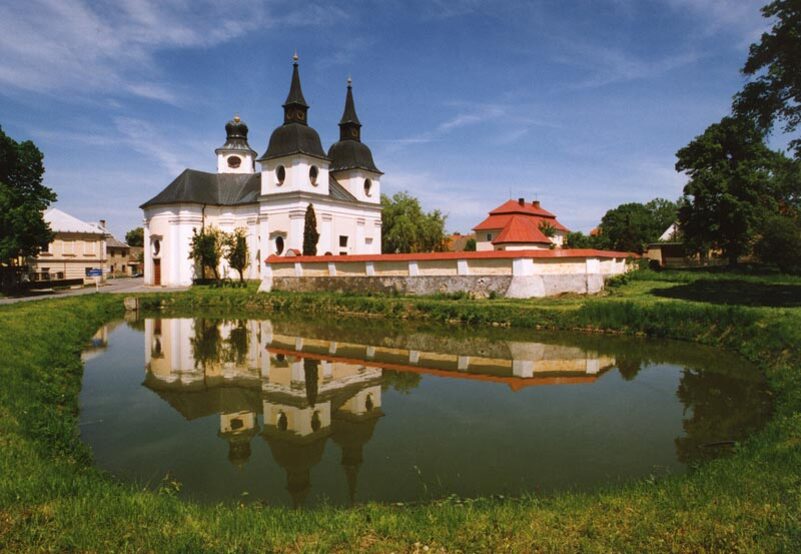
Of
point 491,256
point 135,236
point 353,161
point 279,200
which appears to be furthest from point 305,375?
point 135,236

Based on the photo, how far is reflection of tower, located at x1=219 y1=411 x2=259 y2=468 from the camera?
6668mm

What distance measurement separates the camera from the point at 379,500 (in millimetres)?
5387

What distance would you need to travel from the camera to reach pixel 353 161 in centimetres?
4256

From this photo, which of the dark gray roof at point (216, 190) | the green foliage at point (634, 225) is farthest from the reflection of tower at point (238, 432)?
the green foliage at point (634, 225)

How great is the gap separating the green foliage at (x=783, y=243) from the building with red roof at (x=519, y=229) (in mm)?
13725

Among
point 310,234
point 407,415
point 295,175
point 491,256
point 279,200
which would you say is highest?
point 295,175

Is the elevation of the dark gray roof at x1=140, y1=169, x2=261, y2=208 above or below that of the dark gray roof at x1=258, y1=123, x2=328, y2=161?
below

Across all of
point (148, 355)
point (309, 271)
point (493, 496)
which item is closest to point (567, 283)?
point (309, 271)

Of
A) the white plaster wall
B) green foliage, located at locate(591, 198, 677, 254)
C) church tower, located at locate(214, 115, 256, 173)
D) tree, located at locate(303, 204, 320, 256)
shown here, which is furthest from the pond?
green foliage, located at locate(591, 198, 677, 254)

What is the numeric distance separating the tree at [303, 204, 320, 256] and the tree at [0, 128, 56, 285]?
15.3 m

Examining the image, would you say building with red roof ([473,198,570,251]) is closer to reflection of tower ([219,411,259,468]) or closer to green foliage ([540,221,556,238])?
green foliage ([540,221,556,238])

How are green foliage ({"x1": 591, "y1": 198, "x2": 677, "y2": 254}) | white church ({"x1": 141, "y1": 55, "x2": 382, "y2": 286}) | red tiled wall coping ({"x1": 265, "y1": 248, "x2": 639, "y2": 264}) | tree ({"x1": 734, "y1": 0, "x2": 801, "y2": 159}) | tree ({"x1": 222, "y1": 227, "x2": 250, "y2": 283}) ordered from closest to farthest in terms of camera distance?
tree ({"x1": 734, "y1": 0, "x2": 801, "y2": 159}), red tiled wall coping ({"x1": 265, "y1": 248, "x2": 639, "y2": 264}), tree ({"x1": 222, "y1": 227, "x2": 250, "y2": 283}), white church ({"x1": 141, "y1": 55, "x2": 382, "y2": 286}), green foliage ({"x1": 591, "y1": 198, "x2": 677, "y2": 254})

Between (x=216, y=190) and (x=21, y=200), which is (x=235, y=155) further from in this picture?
(x=21, y=200)

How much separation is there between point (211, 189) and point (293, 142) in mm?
9972
